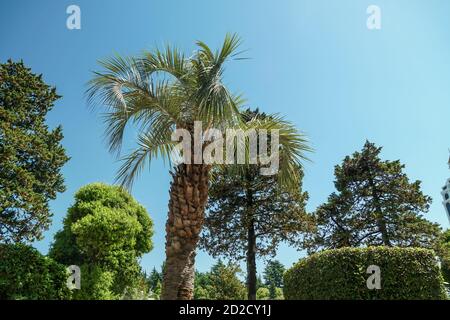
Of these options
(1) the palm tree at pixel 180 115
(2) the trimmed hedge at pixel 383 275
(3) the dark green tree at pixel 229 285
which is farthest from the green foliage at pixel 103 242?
(3) the dark green tree at pixel 229 285

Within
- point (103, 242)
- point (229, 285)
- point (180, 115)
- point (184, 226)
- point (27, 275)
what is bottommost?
point (229, 285)

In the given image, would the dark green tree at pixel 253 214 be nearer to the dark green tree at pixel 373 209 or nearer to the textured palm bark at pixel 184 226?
the dark green tree at pixel 373 209

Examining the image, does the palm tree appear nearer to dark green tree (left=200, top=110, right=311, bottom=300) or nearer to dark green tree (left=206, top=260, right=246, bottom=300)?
dark green tree (left=200, top=110, right=311, bottom=300)

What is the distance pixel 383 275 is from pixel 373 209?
1666 centimetres

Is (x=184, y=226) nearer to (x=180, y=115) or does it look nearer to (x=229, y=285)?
(x=180, y=115)

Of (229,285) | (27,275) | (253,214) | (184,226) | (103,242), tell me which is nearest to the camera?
(184,226)

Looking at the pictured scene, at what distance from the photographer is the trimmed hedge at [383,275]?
847cm

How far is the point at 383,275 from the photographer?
28.2 ft

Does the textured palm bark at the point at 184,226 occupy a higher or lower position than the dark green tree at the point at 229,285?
higher

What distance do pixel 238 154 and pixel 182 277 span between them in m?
2.83

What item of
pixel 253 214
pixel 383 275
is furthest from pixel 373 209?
pixel 383 275

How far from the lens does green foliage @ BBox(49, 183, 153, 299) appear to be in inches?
574

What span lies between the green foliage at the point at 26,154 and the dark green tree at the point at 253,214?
982 cm
